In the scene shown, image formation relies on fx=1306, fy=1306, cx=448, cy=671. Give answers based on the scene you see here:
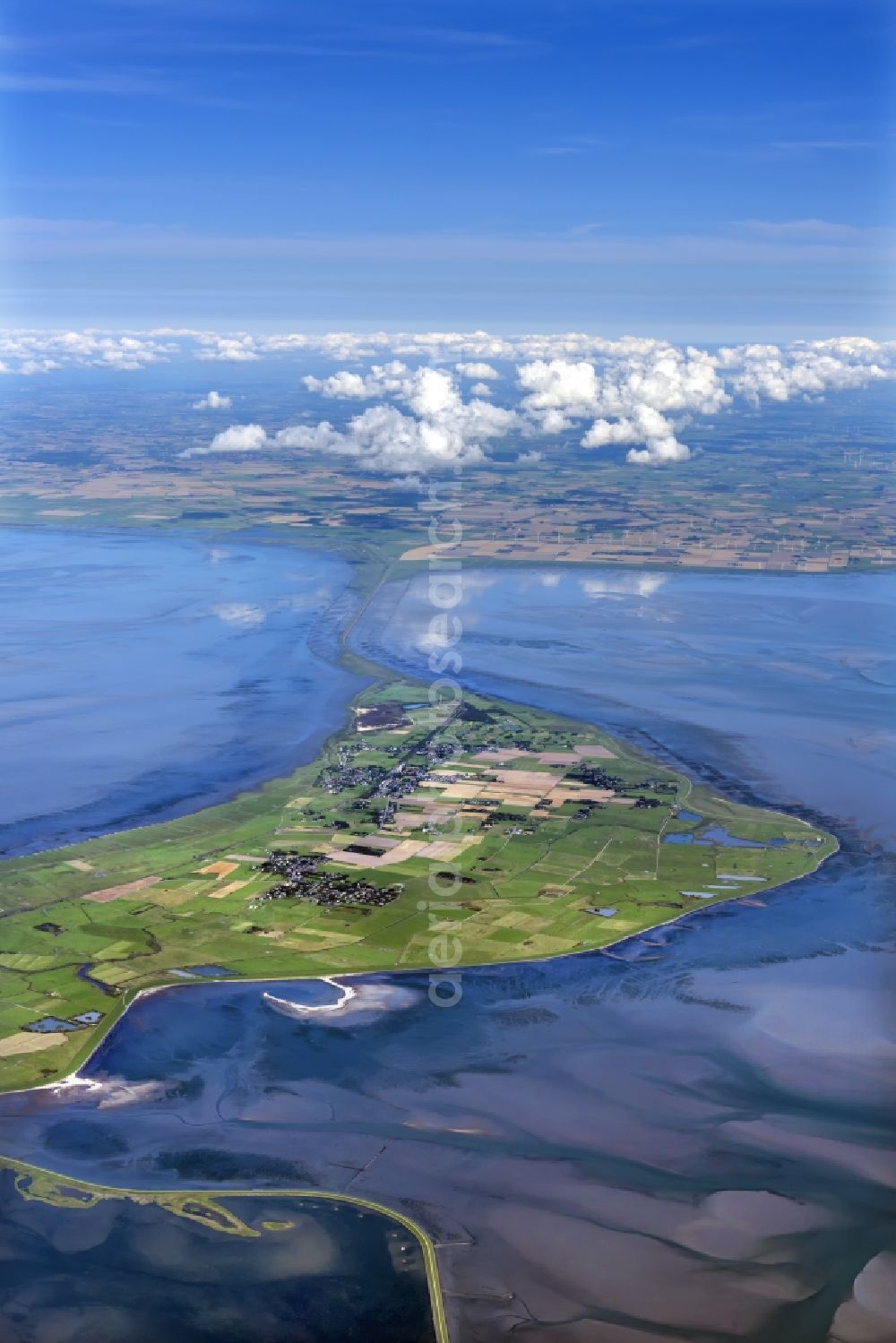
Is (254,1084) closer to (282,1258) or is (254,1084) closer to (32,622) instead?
(282,1258)

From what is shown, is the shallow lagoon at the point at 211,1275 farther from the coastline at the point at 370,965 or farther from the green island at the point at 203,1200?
the coastline at the point at 370,965

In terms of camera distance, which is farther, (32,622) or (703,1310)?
(32,622)

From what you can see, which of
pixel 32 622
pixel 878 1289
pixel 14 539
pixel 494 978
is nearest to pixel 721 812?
pixel 494 978

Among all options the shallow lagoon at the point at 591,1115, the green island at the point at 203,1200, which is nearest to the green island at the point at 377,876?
→ the shallow lagoon at the point at 591,1115

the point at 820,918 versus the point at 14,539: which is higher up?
the point at 14,539

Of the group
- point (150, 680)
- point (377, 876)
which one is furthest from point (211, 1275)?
point (150, 680)

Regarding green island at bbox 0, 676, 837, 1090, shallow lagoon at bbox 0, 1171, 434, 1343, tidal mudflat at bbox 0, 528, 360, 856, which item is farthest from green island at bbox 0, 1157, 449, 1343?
tidal mudflat at bbox 0, 528, 360, 856
